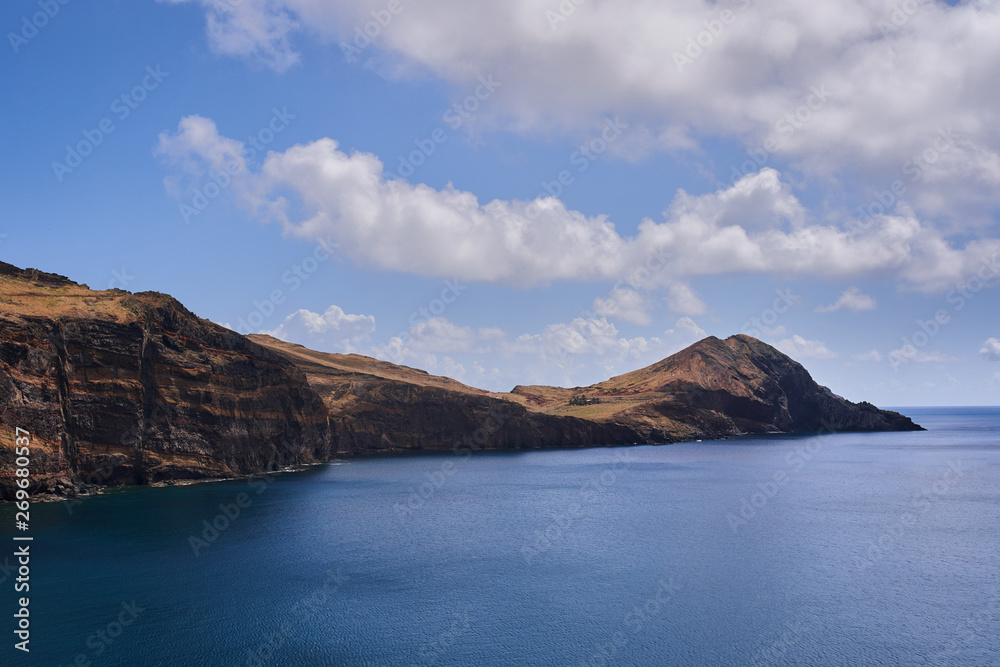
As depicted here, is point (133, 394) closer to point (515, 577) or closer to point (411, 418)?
point (515, 577)

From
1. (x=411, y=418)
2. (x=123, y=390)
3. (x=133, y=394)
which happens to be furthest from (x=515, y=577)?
(x=411, y=418)

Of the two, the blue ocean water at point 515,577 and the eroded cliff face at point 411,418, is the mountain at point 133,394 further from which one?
the eroded cliff face at point 411,418

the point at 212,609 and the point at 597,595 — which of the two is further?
the point at 597,595

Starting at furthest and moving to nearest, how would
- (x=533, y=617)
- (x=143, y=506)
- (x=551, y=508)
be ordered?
(x=551, y=508)
(x=143, y=506)
(x=533, y=617)

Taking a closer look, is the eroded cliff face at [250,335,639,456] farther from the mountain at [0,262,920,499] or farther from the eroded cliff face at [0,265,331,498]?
the eroded cliff face at [0,265,331,498]

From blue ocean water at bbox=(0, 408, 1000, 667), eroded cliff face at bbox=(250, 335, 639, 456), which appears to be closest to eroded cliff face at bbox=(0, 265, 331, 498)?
blue ocean water at bbox=(0, 408, 1000, 667)

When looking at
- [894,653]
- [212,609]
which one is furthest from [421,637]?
[894,653]

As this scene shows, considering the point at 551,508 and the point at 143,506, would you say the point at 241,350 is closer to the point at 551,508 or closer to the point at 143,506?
the point at 143,506
